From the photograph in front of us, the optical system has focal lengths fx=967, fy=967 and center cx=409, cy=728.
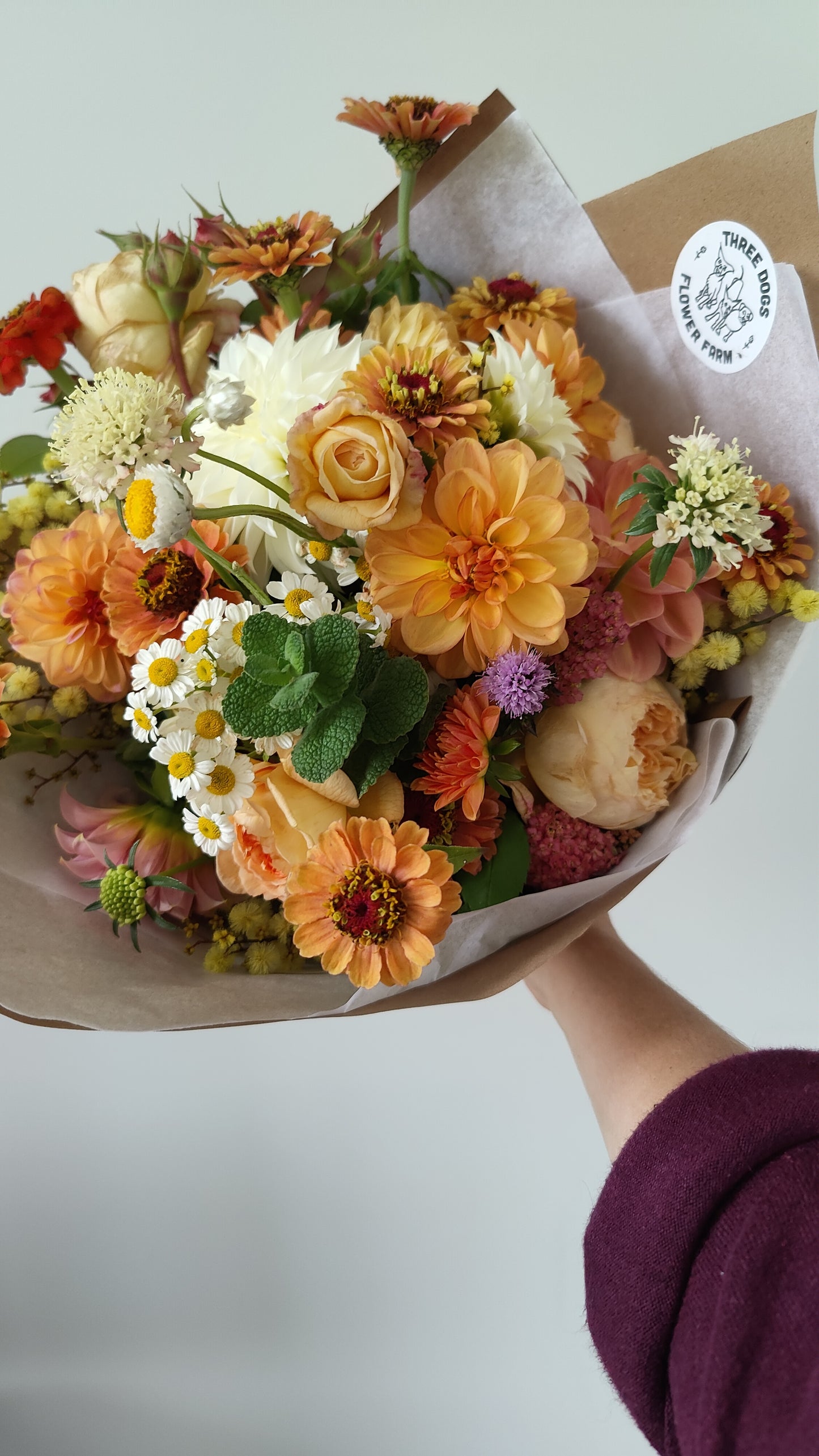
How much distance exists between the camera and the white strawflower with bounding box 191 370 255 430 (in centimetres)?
46

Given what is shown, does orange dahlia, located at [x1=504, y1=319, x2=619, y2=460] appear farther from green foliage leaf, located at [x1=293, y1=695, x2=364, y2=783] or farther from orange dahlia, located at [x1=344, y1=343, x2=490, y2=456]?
green foliage leaf, located at [x1=293, y1=695, x2=364, y2=783]

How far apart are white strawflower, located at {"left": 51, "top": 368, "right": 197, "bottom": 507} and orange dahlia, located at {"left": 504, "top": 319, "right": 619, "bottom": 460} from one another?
0.21m

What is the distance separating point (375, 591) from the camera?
479 millimetres

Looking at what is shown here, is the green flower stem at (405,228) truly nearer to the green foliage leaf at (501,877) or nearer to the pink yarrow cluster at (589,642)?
the pink yarrow cluster at (589,642)

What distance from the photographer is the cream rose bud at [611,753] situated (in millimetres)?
535

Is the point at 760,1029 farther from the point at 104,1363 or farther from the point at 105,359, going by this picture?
the point at 105,359

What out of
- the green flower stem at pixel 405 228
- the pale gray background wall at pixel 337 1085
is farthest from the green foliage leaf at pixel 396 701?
the pale gray background wall at pixel 337 1085

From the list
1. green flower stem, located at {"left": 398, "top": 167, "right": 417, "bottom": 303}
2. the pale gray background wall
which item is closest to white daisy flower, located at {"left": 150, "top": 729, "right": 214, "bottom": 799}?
green flower stem, located at {"left": 398, "top": 167, "right": 417, "bottom": 303}

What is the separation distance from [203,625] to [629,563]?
230 millimetres

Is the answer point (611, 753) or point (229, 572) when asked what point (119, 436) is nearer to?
point (229, 572)

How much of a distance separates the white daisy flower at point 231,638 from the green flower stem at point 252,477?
5cm

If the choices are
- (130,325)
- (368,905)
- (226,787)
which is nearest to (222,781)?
(226,787)

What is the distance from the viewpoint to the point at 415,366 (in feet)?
1.63

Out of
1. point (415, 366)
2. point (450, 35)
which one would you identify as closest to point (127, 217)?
point (450, 35)
